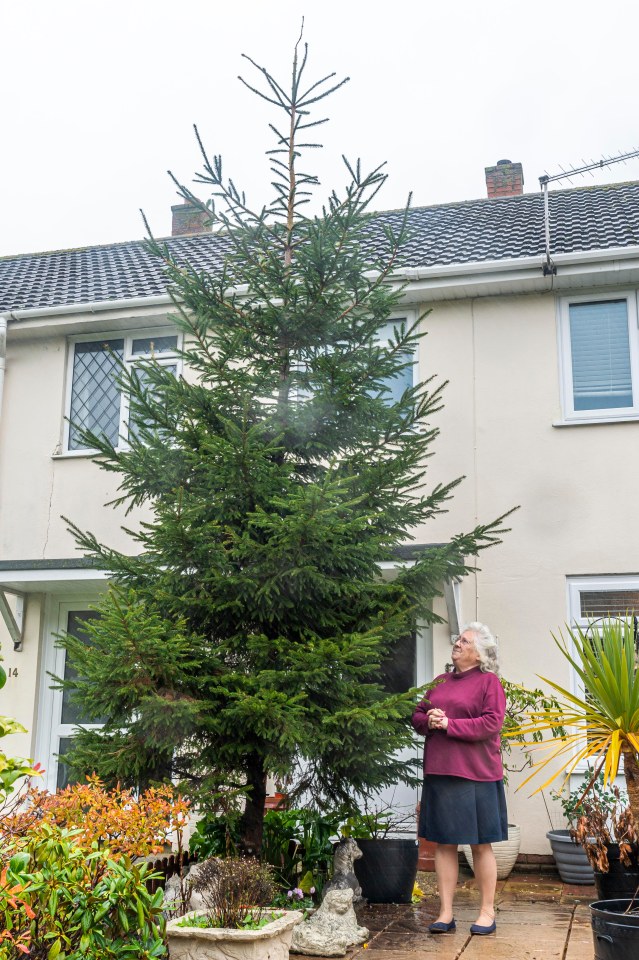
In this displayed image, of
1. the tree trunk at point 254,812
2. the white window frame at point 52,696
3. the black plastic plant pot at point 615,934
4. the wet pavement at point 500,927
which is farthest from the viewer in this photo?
the white window frame at point 52,696

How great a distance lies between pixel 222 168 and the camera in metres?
6.75

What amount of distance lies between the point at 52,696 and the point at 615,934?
7.80 meters

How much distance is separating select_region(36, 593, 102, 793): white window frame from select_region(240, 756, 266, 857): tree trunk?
4.73 m

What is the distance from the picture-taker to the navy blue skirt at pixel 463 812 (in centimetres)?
617

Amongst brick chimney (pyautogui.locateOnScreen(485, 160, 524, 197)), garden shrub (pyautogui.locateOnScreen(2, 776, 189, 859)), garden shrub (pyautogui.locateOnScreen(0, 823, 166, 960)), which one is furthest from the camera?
brick chimney (pyautogui.locateOnScreen(485, 160, 524, 197))

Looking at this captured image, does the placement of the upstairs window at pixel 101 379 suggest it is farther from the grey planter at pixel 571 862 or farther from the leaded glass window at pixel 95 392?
the grey planter at pixel 571 862

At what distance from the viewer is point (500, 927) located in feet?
21.1

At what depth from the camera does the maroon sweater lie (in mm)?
6191

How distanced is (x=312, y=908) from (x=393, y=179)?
5.06 metres

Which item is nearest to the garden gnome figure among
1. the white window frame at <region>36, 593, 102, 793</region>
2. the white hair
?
the white hair

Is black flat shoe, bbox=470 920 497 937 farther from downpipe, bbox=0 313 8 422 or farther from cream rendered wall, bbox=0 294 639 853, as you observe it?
downpipe, bbox=0 313 8 422

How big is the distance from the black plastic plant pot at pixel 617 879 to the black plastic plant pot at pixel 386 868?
1.51 metres

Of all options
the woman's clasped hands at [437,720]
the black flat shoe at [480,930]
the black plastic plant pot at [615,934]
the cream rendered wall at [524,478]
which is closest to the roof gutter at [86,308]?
the cream rendered wall at [524,478]

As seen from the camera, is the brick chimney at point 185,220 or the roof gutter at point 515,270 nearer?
the roof gutter at point 515,270
